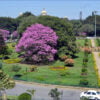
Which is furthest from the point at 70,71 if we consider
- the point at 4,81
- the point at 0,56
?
the point at 4,81

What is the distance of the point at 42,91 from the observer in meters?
31.9

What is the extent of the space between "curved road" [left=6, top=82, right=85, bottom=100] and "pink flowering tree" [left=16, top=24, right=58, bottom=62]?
1003 centimetres

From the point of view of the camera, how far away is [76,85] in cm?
3294

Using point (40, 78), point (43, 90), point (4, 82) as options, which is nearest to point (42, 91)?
point (43, 90)

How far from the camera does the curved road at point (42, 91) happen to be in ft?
95.3

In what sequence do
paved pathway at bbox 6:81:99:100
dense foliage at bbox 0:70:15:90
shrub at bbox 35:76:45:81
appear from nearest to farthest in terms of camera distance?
dense foliage at bbox 0:70:15:90 < paved pathway at bbox 6:81:99:100 < shrub at bbox 35:76:45:81

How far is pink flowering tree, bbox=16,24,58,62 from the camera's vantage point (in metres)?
44.8

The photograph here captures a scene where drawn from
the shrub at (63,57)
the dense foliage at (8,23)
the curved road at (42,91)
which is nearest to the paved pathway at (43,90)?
the curved road at (42,91)

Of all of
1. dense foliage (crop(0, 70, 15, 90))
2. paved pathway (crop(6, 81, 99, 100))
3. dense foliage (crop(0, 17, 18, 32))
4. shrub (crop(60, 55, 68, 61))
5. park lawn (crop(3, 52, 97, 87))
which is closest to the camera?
dense foliage (crop(0, 70, 15, 90))

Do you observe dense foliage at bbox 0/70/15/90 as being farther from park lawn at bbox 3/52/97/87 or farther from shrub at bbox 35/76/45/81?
shrub at bbox 35/76/45/81

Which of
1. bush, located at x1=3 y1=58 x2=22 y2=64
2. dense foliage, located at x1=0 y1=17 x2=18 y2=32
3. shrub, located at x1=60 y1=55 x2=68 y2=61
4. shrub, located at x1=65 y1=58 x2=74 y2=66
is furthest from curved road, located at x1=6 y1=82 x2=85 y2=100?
dense foliage, located at x1=0 y1=17 x2=18 y2=32

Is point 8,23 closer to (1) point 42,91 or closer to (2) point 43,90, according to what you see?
(2) point 43,90

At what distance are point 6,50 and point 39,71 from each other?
12309 mm

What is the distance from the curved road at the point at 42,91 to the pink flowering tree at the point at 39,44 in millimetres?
10028
